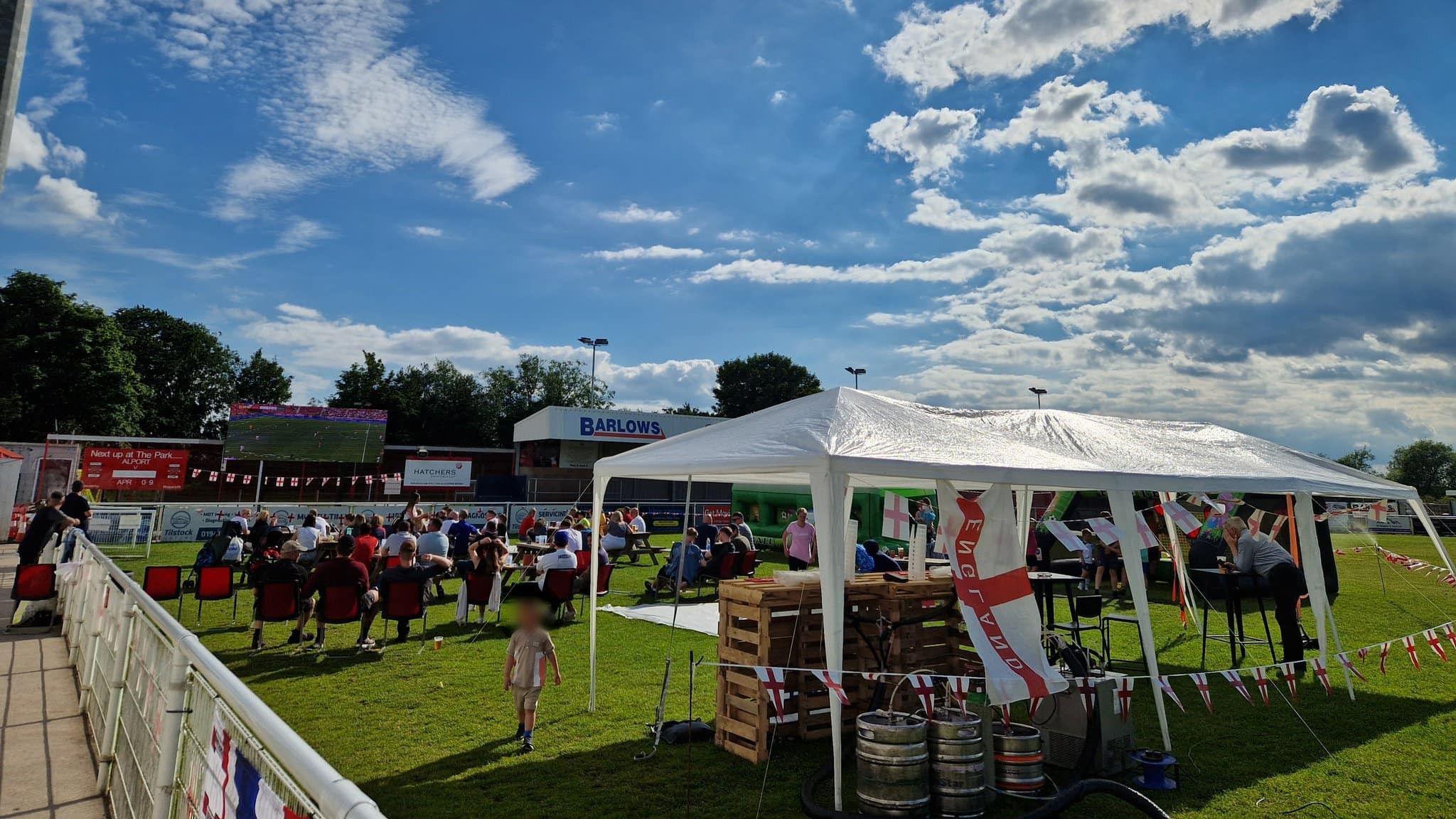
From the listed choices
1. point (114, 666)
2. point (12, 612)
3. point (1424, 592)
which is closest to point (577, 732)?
Answer: point (114, 666)

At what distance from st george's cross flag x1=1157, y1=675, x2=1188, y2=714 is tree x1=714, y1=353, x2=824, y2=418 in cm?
7129

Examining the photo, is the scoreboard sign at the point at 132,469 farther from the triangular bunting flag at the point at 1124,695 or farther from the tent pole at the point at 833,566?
the triangular bunting flag at the point at 1124,695

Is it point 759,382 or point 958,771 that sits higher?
point 759,382

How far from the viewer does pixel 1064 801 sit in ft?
16.3

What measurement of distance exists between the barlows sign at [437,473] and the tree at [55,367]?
25.4 metres

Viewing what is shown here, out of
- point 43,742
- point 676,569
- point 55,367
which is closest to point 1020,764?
point 43,742

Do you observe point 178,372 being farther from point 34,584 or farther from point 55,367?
point 34,584

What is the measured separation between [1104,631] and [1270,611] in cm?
720

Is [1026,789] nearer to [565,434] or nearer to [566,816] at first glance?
[566,816]

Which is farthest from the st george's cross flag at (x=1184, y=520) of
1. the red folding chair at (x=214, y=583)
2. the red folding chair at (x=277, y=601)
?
the red folding chair at (x=214, y=583)

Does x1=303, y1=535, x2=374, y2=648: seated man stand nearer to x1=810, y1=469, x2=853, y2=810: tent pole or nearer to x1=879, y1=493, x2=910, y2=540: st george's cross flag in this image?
x1=879, y1=493, x2=910, y2=540: st george's cross flag

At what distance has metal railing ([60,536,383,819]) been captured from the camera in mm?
1839

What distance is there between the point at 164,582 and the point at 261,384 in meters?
70.7

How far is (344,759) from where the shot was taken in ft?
20.4
